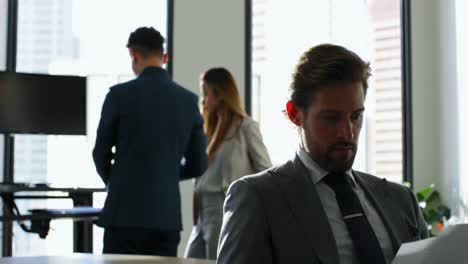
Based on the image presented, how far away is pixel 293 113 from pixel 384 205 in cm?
27

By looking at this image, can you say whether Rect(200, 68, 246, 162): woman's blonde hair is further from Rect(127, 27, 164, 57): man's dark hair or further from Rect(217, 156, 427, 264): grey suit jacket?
Rect(217, 156, 427, 264): grey suit jacket

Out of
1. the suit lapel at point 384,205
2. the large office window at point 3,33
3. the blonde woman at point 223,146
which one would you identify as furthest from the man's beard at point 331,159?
the large office window at point 3,33

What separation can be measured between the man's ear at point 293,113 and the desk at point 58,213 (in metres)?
2.04

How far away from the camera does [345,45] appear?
6.49 metres

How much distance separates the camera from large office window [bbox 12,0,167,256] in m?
5.41

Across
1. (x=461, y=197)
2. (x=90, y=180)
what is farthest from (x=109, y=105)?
(x=461, y=197)

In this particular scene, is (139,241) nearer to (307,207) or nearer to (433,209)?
(307,207)

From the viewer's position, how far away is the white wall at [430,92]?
679 centimetres

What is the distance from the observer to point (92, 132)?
5.62 meters

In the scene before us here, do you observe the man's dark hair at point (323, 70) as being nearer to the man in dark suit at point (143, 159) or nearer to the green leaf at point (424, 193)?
the man in dark suit at point (143, 159)

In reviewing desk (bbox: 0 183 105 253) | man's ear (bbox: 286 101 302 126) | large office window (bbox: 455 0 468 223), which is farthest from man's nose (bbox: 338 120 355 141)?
large office window (bbox: 455 0 468 223)

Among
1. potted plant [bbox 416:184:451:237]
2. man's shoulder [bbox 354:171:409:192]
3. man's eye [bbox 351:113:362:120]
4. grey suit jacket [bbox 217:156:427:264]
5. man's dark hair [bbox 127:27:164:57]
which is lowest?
potted plant [bbox 416:184:451:237]

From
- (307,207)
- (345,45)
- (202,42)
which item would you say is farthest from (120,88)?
(345,45)

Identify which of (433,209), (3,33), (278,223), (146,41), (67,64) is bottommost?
(433,209)
